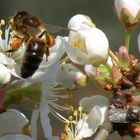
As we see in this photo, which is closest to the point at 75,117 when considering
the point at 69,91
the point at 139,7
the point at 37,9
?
the point at 69,91

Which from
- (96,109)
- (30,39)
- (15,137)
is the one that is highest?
(30,39)

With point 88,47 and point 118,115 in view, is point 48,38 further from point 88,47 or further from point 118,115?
point 118,115

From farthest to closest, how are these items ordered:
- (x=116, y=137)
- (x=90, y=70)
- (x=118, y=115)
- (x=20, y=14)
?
(x=20, y=14)
(x=90, y=70)
(x=116, y=137)
(x=118, y=115)

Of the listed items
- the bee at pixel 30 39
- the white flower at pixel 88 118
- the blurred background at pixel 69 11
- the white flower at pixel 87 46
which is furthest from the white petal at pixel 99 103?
the blurred background at pixel 69 11

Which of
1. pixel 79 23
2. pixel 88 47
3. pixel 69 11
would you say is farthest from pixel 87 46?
pixel 69 11

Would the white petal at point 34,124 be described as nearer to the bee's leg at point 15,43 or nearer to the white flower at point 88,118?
the white flower at point 88,118

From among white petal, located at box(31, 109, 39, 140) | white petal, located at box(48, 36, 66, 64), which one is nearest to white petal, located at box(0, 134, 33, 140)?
white petal, located at box(31, 109, 39, 140)

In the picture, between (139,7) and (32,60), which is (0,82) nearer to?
(32,60)
